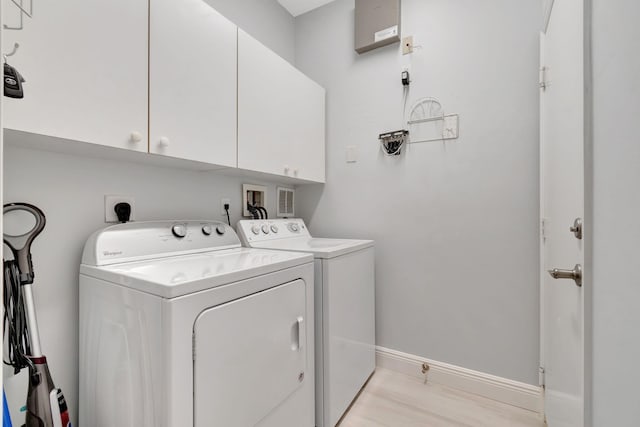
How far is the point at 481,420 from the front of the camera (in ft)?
5.38

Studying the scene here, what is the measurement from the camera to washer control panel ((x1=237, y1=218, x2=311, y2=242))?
1861 millimetres

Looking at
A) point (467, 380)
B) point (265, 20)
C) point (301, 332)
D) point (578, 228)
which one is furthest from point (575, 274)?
point (265, 20)

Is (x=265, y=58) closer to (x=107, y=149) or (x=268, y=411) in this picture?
(x=107, y=149)

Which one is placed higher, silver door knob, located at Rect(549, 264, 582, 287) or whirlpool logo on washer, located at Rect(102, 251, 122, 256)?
whirlpool logo on washer, located at Rect(102, 251, 122, 256)

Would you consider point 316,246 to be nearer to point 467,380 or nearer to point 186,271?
point 186,271

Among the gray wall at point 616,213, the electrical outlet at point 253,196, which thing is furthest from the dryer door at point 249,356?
the gray wall at point 616,213

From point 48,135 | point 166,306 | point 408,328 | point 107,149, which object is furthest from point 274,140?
point 408,328

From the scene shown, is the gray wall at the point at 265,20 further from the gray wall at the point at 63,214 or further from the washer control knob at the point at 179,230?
the washer control knob at the point at 179,230

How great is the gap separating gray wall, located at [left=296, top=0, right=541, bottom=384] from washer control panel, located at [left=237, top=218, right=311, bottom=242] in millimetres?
267

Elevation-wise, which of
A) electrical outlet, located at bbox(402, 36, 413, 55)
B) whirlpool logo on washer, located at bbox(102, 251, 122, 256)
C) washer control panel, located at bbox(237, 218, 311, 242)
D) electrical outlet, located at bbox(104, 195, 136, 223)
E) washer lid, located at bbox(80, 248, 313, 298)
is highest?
electrical outlet, located at bbox(402, 36, 413, 55)

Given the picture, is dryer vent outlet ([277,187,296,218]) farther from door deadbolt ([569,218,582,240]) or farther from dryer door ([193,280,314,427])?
door deadbolt ([569,218,582,240])

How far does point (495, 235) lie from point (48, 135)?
214cm

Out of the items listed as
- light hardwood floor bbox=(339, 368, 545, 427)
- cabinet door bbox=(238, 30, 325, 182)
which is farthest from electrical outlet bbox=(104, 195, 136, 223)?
light hardwood floor bbox=(339, 368, 545, 427)

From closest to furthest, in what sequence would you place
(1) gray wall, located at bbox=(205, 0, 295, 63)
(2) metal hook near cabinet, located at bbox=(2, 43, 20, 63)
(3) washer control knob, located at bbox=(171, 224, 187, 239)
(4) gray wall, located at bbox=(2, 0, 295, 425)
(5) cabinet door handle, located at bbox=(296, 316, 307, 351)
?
(2) metal hook near cabinet, located at bbox=(2, 43, 20, 63)
(4) gray wall, located at bbox=(2, 0, 295, 425)
(5) cabinet door handle, located at bbox=(296, 316, 307, 351)
(3) washer control knob, located at bbox=(171, 224, 187, 239)
(1) gray wall, located at bbox=(205, 0, 295, 63)
